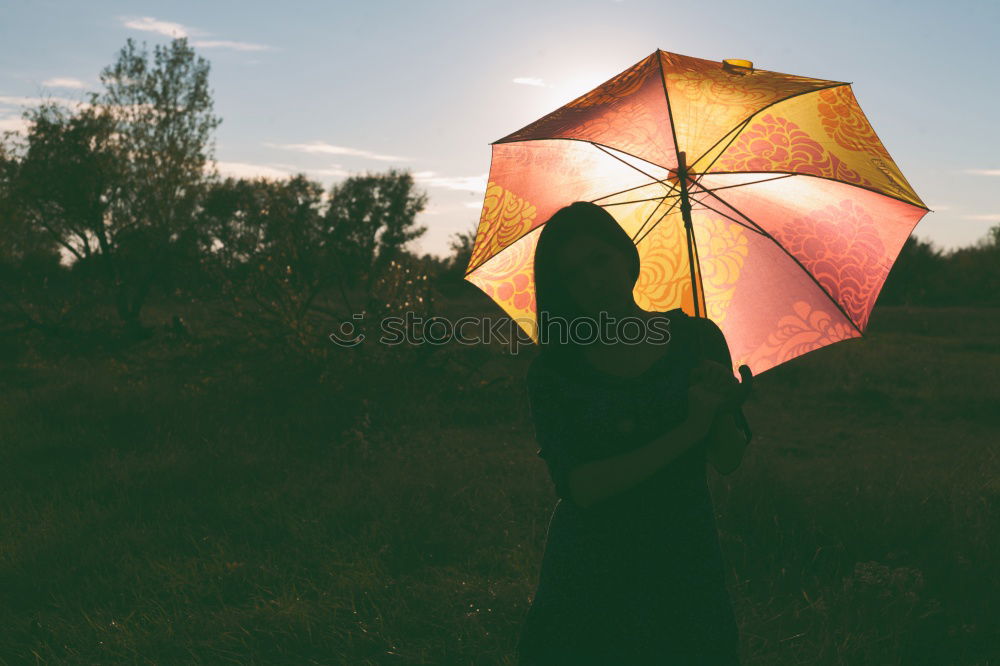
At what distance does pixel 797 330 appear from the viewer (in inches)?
106

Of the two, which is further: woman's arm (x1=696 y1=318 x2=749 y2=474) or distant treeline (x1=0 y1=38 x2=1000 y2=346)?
distant treeline (x1=0 y1=38 x2=1000 y2=346)

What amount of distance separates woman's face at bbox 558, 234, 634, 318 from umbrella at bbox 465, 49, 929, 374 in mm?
490

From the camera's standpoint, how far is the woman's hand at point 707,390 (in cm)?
187

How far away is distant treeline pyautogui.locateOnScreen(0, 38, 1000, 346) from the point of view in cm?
1047

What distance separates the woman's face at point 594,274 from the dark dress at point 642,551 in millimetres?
203

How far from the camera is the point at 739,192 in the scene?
2.71 meters

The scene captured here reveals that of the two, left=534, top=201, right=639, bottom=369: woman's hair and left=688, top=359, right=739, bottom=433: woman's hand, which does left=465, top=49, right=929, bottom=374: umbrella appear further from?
left=688, top=359, right=739, bottom=433: woman's hand

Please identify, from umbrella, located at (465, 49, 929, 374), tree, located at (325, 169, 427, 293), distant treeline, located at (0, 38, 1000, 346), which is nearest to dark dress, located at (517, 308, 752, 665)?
umbrella, located at (465, 49, 929, 374)

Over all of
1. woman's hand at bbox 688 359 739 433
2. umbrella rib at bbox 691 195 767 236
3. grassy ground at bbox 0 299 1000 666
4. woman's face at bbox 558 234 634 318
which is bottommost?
grassy ground at bbox 0 299 1000 666

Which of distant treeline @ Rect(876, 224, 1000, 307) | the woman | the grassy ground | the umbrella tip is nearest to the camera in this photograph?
the woman

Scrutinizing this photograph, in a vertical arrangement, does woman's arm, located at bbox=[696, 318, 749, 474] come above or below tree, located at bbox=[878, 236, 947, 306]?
below

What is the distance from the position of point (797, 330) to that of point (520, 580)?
2480 millimetres

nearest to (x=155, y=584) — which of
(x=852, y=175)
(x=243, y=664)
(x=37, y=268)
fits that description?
(x=243, y=664)

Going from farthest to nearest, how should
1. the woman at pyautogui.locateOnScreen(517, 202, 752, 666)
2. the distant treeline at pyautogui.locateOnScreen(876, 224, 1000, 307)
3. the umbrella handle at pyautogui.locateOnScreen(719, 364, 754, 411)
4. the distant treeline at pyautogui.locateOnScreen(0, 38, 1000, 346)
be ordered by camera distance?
the distant treeline at pyautogui.locateOnScreen(876, 224, 1000, 307)
the distant treeline at pyautogui.locateOnScreen(0, 38, 1000, 346)
the woman at pyautogui.locateOnScreen(517, 202, 752, 666)
the umbrella handle at pyautogui.locateOnScreen(719, 364, 754, 411)
